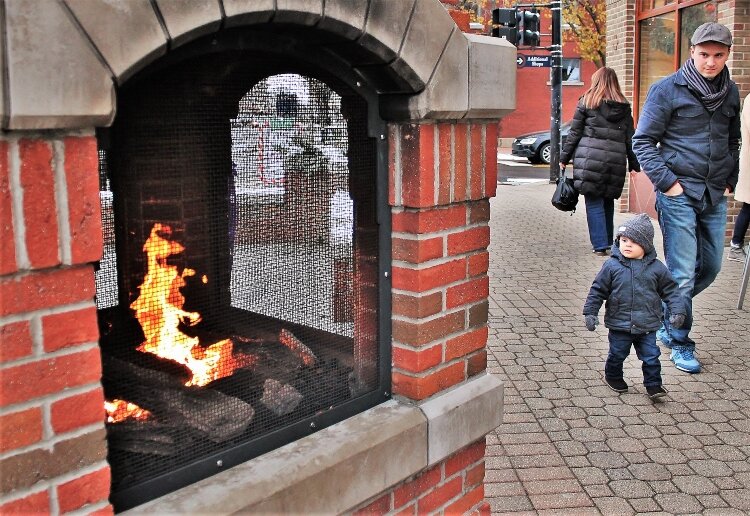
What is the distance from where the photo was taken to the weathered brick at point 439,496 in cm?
275

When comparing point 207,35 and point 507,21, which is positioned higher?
point 507,21

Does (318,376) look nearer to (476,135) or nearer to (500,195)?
(476,135)

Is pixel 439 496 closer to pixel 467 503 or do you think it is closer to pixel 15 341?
pixel 467 503

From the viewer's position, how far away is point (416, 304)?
8.47ft

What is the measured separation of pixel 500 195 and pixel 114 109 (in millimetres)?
15598

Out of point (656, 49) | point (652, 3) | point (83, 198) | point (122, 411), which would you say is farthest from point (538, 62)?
point (83, 198)

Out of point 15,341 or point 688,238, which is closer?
point 15,341

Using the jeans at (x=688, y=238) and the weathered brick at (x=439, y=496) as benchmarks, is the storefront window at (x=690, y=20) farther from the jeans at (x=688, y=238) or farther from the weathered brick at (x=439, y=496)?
the weathered brick at (x=439, y=496)

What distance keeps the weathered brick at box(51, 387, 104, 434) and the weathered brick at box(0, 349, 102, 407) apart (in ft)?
0.10

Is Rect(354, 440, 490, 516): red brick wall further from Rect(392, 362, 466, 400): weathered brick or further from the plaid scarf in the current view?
the plaid scarf

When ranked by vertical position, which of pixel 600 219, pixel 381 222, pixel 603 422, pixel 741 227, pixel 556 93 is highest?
pixel 556 93

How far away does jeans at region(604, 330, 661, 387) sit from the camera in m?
5.00

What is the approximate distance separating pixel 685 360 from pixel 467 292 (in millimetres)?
3317

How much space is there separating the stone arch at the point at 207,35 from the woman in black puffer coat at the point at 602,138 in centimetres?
688
